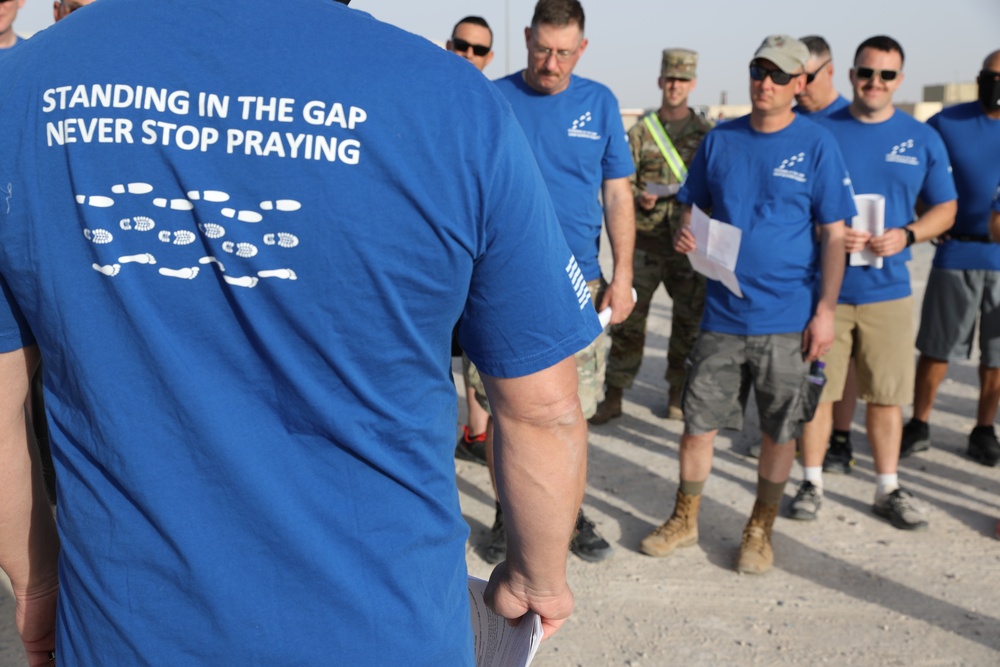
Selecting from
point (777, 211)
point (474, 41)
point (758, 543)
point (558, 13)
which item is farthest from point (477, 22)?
point (758, 543)

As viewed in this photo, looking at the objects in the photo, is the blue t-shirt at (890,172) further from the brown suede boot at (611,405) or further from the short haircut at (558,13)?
the brown suede boot at (611,405)

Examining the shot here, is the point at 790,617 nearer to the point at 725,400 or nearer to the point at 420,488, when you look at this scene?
the point at 725,400

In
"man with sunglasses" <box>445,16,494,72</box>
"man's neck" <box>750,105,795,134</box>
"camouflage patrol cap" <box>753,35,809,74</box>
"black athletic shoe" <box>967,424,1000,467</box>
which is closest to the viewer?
"camouflage patrol cap" <box>753,35,809,74</box>

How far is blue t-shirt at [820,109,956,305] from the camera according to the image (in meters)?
4.98

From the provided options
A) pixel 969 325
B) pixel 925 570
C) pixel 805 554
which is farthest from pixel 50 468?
pixel 969 325

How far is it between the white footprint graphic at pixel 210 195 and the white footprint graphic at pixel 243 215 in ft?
0.05

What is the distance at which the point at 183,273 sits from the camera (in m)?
1.29

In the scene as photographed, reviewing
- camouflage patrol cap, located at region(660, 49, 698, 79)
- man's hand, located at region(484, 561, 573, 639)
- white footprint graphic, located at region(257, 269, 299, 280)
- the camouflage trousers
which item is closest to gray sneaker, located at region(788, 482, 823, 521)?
the camouflage trousers

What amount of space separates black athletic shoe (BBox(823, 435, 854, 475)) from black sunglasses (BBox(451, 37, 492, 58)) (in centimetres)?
297

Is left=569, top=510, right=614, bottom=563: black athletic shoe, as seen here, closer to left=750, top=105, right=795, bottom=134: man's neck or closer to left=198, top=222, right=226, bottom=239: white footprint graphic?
left=750, top=105, right=795, bottom=134: man's neck

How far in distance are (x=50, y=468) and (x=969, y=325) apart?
4867 mm

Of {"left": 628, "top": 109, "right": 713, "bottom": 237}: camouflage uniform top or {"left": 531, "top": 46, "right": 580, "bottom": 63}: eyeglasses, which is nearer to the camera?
{"left": 531, "top": 46, "right": 580, "bottom": 63}: eyeglasses

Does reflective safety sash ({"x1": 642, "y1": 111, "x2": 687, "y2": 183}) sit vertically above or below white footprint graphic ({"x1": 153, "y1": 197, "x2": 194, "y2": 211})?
below

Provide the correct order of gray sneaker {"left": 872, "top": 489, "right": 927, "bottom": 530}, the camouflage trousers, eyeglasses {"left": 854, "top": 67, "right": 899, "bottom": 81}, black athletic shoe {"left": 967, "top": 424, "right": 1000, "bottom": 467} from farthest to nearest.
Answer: the camouflage trousers
black athletic shoe {"left": 967, "top": 424, "right": 1000, "bottom": 467}
eyeglasses {"left": 854, "top": 67, "right": 899, "bottom": 81}
gray sneaker {"left": 872, "top": 489, "right": 927, "bottom": 530}
